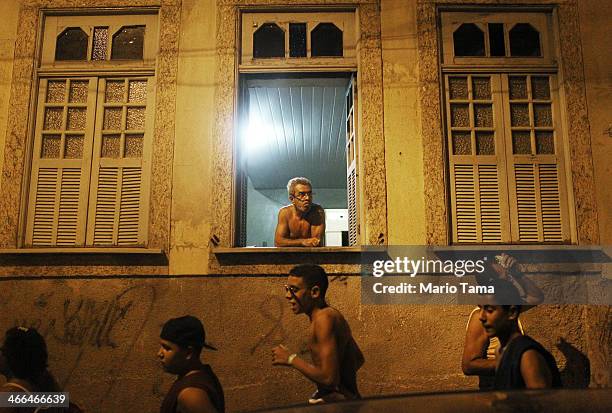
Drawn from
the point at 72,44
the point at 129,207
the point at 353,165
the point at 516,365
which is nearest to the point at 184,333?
the point at 516,365

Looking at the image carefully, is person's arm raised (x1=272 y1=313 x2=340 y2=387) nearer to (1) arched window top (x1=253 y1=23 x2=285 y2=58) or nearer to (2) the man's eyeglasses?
(2) the man's eyeglasses

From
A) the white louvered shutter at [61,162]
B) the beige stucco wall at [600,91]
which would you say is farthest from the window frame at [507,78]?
the white louvered shutter at [61,162]

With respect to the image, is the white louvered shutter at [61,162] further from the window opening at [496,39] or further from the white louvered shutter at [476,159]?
the window opening at [496,39]

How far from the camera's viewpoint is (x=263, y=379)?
586 cm

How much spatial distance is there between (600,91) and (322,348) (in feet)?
16.4

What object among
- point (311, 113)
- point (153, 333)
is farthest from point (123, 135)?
point (311, 113)

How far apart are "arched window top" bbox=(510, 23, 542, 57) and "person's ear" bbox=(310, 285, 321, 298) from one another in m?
4.48

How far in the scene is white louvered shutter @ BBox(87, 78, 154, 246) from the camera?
6371mm

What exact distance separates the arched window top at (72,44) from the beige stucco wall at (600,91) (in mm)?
6175

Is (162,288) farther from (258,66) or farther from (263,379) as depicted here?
(258,66)

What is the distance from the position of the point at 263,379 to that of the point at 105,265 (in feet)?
7.12

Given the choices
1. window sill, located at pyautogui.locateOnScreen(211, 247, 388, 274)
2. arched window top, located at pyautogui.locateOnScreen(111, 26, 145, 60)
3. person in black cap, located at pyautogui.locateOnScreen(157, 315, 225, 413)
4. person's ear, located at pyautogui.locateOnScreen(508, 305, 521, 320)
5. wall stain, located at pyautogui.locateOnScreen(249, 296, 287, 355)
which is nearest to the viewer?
person in black cap, located at pyautogui.locateOnScreen(157, 315, 225, 413)

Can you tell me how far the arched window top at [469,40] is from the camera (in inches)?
267

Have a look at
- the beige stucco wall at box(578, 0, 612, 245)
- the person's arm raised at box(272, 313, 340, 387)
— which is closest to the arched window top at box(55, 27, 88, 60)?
the person's arm raised at box(272, 313, 340, 387)
